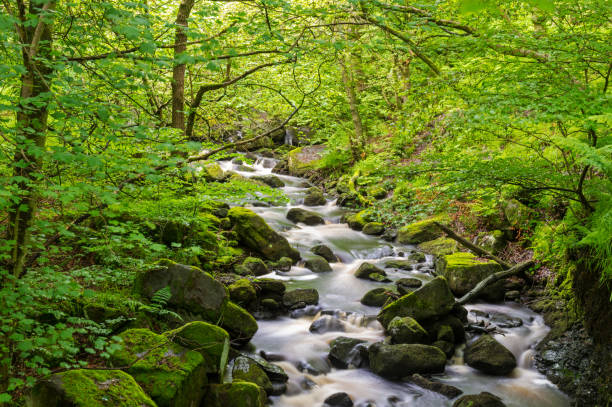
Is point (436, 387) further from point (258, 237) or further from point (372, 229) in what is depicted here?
point (372, 229)

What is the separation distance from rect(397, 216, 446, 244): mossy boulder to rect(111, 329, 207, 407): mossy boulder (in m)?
9.57

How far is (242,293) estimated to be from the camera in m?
8.14

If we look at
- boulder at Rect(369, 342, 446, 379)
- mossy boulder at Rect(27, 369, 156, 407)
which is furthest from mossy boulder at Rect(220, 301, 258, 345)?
mossy boulder at Rect(27, 369, 156, 407)

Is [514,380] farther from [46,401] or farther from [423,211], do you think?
[46,401]

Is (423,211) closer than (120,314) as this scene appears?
No

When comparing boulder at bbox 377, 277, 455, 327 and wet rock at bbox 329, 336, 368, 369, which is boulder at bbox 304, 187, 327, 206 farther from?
wet rock at bbox 329, 336, 368, 369

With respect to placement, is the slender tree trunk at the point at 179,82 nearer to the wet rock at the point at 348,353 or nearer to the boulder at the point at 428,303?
the wet rock at the point at 348,353

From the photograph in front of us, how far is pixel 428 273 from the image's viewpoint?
1067 centimetres

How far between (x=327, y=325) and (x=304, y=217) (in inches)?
284

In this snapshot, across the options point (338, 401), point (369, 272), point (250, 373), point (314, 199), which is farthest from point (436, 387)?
point (314, 199)

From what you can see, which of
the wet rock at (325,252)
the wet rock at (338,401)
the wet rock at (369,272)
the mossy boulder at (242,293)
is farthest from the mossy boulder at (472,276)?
the mossy boulder at (242,293)

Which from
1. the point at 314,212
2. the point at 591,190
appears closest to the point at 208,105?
the point at 591,190

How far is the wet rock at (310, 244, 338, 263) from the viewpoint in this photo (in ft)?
39.5

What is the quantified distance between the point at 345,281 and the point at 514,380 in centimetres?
468
